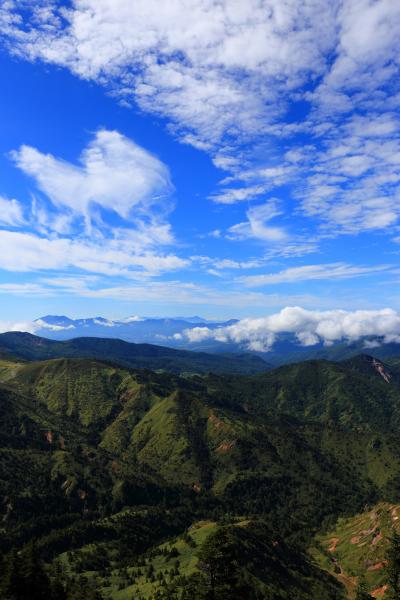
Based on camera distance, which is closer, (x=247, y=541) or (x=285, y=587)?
(x=285, y=587)

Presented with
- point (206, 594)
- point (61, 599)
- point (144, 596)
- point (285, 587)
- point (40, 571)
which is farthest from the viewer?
point (285, 587)

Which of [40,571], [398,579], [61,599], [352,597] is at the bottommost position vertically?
[352,597]

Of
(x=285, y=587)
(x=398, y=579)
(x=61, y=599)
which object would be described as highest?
(x=398, y=579)

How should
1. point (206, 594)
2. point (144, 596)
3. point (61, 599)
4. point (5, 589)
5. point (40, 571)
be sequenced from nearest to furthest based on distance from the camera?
point (206, 594), point (5, 589), point (40, 571), point (61, 599), point (144, 596)

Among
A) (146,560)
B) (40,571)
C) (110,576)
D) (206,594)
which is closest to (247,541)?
(146,560)

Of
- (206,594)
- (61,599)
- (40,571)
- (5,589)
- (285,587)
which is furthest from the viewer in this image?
(285,587)

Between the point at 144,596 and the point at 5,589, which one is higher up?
the point at 5,589

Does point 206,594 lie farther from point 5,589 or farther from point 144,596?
point 144,596

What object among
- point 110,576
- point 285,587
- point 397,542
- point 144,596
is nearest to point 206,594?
point 397,542

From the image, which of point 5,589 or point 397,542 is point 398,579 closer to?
point 397,542
